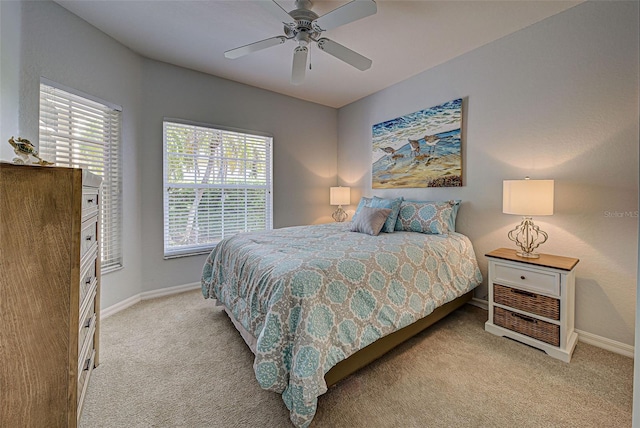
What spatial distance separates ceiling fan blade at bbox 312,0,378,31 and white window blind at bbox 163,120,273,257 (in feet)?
6.67

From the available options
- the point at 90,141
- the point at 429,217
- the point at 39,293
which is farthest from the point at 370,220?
the point at 90,141

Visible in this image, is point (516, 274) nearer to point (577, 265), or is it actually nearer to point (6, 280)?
point (577, 265)

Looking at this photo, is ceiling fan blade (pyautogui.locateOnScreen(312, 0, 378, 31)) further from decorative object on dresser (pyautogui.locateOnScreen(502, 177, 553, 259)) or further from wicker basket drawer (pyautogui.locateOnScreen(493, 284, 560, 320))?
wicker basket drawer (pyautogui.locateOnScreen(493, 284, 560, 320))

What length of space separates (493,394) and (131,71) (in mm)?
4169

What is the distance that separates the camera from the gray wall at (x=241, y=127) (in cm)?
291

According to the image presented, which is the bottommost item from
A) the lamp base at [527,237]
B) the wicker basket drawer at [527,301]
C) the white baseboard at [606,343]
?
the white baseboard at [606,343]

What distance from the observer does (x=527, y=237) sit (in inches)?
85.1

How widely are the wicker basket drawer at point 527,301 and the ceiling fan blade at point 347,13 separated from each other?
2335 millimetres

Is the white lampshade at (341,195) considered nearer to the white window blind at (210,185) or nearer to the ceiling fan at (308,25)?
the white window blind at (210,185)

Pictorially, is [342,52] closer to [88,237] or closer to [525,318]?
[88,237]

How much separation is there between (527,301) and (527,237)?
0.53 m

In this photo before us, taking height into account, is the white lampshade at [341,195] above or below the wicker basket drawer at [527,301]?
above

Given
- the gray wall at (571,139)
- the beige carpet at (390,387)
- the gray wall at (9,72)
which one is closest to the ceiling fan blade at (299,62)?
the gray wall at (571,139)

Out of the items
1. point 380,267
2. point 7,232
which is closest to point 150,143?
point 7,232
